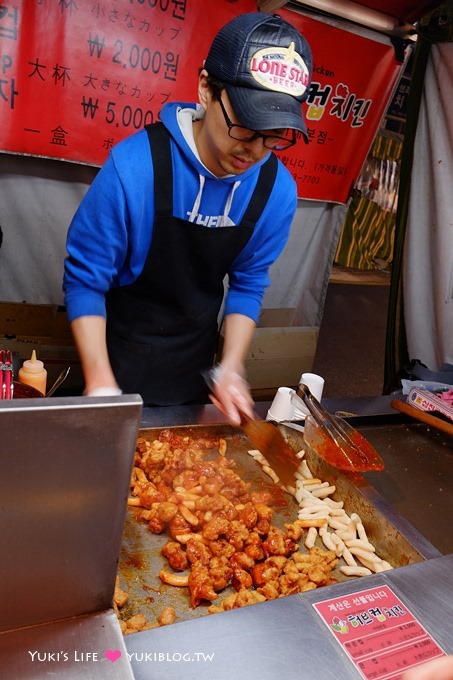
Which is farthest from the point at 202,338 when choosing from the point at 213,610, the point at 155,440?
the point at 213,610

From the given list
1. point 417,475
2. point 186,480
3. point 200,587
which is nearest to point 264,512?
point 186,480

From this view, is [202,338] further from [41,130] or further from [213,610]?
[41,130]

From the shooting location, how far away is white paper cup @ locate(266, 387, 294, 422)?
223cm

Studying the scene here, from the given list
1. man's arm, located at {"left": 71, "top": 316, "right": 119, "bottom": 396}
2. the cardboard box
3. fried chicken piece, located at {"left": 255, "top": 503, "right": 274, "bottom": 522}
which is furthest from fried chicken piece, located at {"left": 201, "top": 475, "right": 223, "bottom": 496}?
the cardboard box

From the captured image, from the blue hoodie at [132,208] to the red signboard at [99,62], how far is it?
4.31 feet

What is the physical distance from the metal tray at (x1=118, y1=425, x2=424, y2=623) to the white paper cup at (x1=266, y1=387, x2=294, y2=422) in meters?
0.06

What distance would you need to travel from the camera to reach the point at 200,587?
1.47 metres

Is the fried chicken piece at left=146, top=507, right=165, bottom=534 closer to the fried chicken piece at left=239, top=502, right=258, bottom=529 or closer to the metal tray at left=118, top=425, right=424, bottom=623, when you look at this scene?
the metal tray at left=118, top=425, right=424, bottom=623

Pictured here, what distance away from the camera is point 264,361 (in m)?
4.91

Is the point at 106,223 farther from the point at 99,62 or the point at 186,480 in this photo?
the point at 99,62

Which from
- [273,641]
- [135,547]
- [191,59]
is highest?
[191,59]

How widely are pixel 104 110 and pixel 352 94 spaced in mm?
1853

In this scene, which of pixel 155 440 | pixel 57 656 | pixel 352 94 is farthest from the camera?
pixel 352 94

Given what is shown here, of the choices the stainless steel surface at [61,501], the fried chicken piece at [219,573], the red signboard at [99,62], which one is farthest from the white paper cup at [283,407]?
the red signboard at [99,62]
